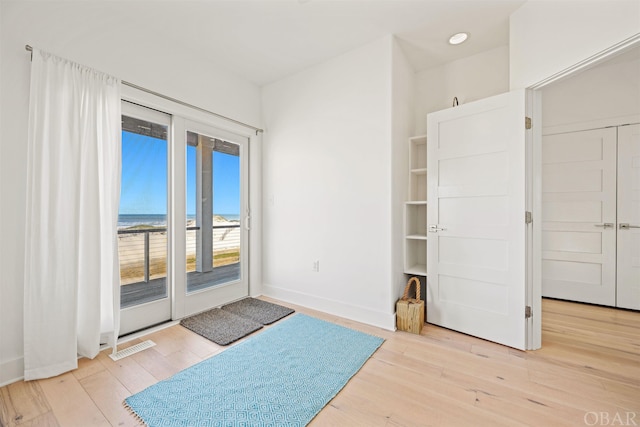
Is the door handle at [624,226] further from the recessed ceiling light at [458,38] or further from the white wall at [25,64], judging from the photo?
the white wall at [25,64]

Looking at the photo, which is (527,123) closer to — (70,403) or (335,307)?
(335,307)

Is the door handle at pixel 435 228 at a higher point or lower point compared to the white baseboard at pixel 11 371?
higher

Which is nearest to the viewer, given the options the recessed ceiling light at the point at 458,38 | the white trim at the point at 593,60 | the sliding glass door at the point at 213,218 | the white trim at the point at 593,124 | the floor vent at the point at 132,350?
the white trim at the point at 593,60

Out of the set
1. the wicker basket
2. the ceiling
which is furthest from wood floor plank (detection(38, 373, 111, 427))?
the ceiling

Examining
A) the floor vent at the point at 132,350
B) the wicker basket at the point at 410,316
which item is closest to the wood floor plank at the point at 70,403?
the floor vent at the point at 132,350

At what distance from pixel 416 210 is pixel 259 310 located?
6.78ft

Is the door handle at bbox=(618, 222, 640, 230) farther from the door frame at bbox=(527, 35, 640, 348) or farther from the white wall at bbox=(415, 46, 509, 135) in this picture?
the white wall at bbox=(415, 46, 509, 135)

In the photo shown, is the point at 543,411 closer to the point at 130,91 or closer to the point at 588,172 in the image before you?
the point at 588,172

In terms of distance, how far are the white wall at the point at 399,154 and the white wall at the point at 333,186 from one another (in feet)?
0.19

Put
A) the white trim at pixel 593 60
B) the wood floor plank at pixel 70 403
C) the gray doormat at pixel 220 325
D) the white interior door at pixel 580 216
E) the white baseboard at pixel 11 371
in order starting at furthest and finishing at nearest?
the white interior door at pixel 580 216
the gray doormat at pixel 220 325
the white baseboard at pixel 11 371
the white trim at pixel 593 60
the wood floor plank at pixel 70 403

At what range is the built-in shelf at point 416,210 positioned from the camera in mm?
2684

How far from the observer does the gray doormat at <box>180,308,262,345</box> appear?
7.26 ft

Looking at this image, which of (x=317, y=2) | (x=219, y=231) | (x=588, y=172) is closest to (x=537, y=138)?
(x=588, y=172)

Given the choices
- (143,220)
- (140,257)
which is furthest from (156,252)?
(143,220)
